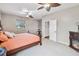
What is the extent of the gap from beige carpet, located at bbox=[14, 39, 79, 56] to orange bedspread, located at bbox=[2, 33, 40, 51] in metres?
0.15

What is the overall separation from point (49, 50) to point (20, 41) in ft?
1.97

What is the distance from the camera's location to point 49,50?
Answer: 187 centimetres

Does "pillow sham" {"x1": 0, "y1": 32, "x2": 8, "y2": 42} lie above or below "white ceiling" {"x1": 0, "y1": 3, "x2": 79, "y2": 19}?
below

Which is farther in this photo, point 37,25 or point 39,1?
point 37,25

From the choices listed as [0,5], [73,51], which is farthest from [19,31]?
[73,51]

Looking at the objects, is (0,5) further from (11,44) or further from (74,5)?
(74,5)

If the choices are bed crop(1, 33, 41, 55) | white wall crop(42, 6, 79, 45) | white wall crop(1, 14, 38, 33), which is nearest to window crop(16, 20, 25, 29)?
white wall crop(1, 14, 38, 33)

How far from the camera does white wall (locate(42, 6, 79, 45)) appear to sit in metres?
1.81

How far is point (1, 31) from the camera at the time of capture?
1.77 m

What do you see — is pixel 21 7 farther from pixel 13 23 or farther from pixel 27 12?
pixel 13 23

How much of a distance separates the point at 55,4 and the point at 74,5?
1.17ft

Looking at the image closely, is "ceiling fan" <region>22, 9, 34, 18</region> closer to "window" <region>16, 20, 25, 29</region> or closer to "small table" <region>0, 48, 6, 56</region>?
"window" <region>16, 20, 25, 29</region>

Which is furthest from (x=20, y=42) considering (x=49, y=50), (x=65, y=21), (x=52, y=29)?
(x=65, y=21)

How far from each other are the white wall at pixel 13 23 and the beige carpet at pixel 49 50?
0.36 m
